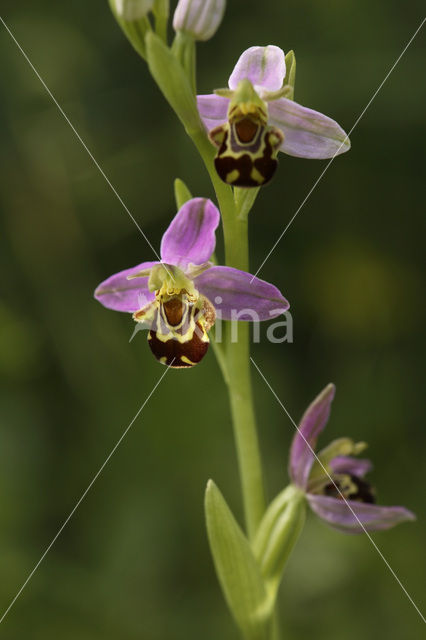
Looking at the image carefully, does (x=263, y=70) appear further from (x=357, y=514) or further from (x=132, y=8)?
(x=357, y=514)

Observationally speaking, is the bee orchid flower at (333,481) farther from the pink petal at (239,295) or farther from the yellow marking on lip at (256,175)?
the yellow marking on lip at (256,175)

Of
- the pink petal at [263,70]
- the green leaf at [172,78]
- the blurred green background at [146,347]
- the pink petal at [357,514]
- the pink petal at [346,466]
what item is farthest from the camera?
the blurred green background at [146,347]

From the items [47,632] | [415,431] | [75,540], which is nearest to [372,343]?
[415,431]

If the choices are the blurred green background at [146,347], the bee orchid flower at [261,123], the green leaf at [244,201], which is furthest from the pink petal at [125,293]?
the blurred green background at [146,347]

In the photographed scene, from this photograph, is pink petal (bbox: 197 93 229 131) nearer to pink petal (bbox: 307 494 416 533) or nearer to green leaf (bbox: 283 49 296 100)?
green leaf (bbox: 283 49 296 100)

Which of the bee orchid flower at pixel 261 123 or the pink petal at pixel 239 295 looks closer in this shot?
the bee orchid flower at pixel 261 123

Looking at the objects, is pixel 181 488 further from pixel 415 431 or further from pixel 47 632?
pixel 415 431
